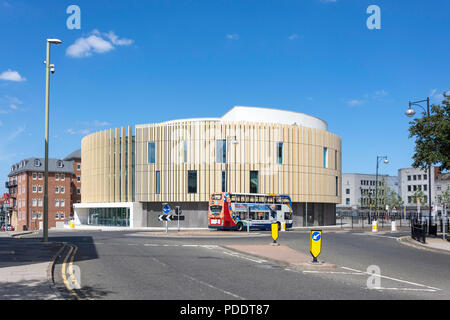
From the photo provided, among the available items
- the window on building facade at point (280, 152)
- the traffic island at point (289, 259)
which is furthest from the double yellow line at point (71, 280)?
the window on building facade at point (280, 152)

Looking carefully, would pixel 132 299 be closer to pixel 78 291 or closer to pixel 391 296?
pixel 78 291

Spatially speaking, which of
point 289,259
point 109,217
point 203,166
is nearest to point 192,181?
point 203,166

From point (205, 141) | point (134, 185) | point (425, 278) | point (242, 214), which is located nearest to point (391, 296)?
point (425, 278)

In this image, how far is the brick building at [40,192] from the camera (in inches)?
4097

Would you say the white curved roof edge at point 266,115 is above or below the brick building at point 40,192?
above

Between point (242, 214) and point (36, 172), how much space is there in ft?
252

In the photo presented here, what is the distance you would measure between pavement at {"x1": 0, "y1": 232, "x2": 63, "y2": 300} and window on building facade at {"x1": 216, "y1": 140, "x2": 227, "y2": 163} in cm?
3804

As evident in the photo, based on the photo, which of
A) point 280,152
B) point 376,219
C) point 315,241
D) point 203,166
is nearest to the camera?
point 315,241

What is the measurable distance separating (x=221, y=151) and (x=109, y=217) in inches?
677

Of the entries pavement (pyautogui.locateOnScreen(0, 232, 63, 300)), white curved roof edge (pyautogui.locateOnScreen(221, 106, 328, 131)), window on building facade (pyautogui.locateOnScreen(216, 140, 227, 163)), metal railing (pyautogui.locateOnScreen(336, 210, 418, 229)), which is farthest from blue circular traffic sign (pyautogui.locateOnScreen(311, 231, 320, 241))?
white curved roof edge (pyautogui.locateOnScreen(221, 106, 328, 131))

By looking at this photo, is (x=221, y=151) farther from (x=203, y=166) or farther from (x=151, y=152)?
(x=151, y=152)

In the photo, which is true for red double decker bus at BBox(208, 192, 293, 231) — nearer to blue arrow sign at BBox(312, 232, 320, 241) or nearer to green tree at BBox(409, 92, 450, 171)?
green tree at BBox(409, 92, 450, 171)

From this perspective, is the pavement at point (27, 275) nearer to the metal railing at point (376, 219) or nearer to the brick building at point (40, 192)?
the metal railing at point (376, 219)

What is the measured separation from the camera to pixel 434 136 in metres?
28.1
